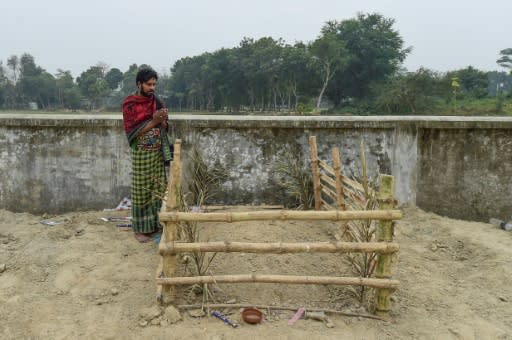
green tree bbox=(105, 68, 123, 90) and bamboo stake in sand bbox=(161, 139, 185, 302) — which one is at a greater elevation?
green tree bbox=(105, 68, 123, 90)

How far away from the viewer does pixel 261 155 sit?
440 centimetres

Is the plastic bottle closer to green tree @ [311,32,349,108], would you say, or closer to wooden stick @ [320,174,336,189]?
wooden stick @ [320,174,336,189]

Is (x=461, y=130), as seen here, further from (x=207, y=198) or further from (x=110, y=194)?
(x=110, y=194)

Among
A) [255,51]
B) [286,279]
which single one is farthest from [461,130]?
[255,51]

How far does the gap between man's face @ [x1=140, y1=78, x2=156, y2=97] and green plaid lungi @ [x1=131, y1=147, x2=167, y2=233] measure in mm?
481

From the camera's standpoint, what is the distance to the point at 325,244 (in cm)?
249

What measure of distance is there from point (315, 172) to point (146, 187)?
1.66m

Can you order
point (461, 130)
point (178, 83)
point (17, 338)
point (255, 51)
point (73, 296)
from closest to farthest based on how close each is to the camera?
point (17, 338) < point (73, 296) < point (461, 130) < point (255, 51) < point (178, 83)

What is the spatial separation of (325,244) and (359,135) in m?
2.16

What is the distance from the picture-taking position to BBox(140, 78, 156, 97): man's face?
333cm

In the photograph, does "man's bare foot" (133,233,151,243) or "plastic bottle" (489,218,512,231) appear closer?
"man's bare foot" (133,233,151,243)

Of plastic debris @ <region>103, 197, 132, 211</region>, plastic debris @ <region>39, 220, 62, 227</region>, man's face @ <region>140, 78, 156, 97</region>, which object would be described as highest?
man's face @ <region>140, 78, 156, 97</region>

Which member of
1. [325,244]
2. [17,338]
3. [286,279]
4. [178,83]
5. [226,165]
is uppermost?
[178,83]

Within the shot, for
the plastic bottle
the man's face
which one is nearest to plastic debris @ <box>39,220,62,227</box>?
the man's face
